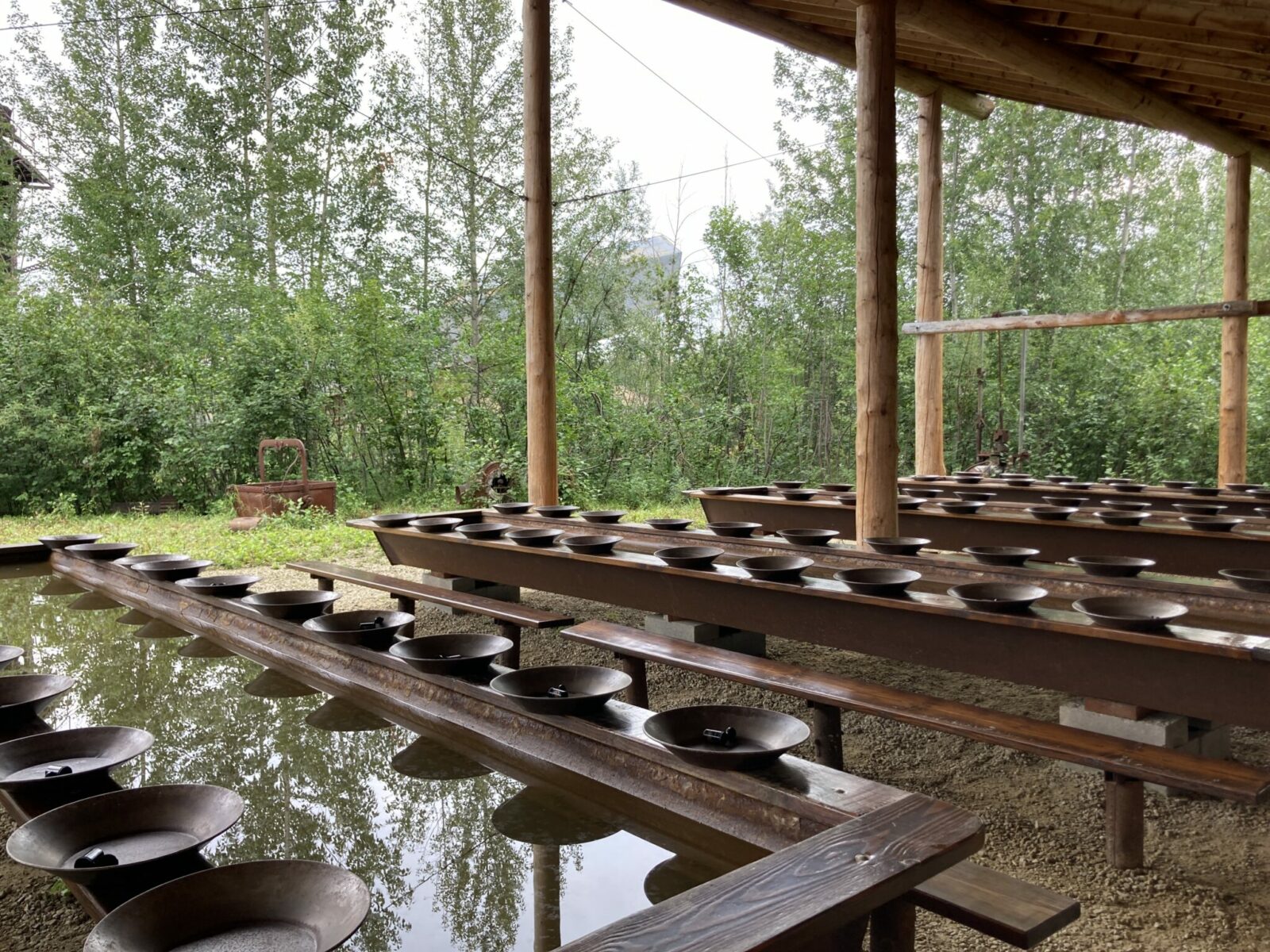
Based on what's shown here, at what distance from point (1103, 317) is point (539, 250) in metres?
4.63

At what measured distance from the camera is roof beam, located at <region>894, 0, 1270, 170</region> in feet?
16.4

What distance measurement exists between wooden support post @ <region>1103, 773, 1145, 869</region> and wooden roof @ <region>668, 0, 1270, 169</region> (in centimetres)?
388

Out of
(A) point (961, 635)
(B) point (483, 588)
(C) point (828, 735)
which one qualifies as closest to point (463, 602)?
(B) point (483, 588)

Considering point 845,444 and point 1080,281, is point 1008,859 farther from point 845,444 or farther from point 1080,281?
point 1080,281

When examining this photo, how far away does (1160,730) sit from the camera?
8.09ft

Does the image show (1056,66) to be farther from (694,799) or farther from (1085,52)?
(694,799)

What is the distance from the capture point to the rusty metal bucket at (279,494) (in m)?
7.77

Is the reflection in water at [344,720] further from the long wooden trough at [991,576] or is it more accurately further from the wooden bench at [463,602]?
the long wooden trough at [991,576]

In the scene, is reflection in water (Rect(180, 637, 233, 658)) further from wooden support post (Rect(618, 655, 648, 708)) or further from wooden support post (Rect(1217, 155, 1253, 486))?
wooden support post (Rect(1217, 155, 1253, 486))

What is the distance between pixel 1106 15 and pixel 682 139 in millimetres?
8533

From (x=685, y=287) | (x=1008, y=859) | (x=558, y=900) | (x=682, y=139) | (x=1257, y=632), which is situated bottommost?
(x=1008, y=859)

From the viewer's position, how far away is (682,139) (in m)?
12.9

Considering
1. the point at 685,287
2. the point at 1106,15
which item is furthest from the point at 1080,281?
the point at 1106,15

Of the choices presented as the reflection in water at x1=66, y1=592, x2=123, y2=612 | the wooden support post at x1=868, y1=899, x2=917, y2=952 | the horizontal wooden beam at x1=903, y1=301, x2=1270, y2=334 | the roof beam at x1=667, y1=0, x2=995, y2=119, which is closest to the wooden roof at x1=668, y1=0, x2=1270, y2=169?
the roof beam at x1=667, y1=0, x2=995, y2=119
